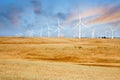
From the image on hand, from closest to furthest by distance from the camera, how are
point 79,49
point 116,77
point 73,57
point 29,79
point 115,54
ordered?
point 29,79, point 116,77, point 73,57, point 115,54, point 79,49

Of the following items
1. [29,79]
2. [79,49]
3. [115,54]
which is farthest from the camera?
[79,49]

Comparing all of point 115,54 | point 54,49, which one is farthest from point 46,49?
point 115,54

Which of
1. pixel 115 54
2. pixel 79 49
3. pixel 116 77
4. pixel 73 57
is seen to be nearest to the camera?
pixel 116 77

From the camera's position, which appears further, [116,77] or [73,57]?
[73,57]

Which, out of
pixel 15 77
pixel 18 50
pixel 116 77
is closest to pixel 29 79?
pixel 15 77

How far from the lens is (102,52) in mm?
62750

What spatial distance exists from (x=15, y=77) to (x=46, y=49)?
132 feet

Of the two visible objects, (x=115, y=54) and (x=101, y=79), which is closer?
(x=101, y=79)

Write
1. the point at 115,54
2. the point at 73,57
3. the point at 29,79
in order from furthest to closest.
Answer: the point at 115,54 → the point at 73,57 → the point at 29,79

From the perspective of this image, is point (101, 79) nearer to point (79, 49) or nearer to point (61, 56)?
point (61, 56)

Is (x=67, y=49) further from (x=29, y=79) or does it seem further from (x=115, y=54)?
(x=29, y=79)

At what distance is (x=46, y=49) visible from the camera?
66.8m

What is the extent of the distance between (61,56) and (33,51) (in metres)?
10.4

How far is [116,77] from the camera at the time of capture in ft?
94.2
